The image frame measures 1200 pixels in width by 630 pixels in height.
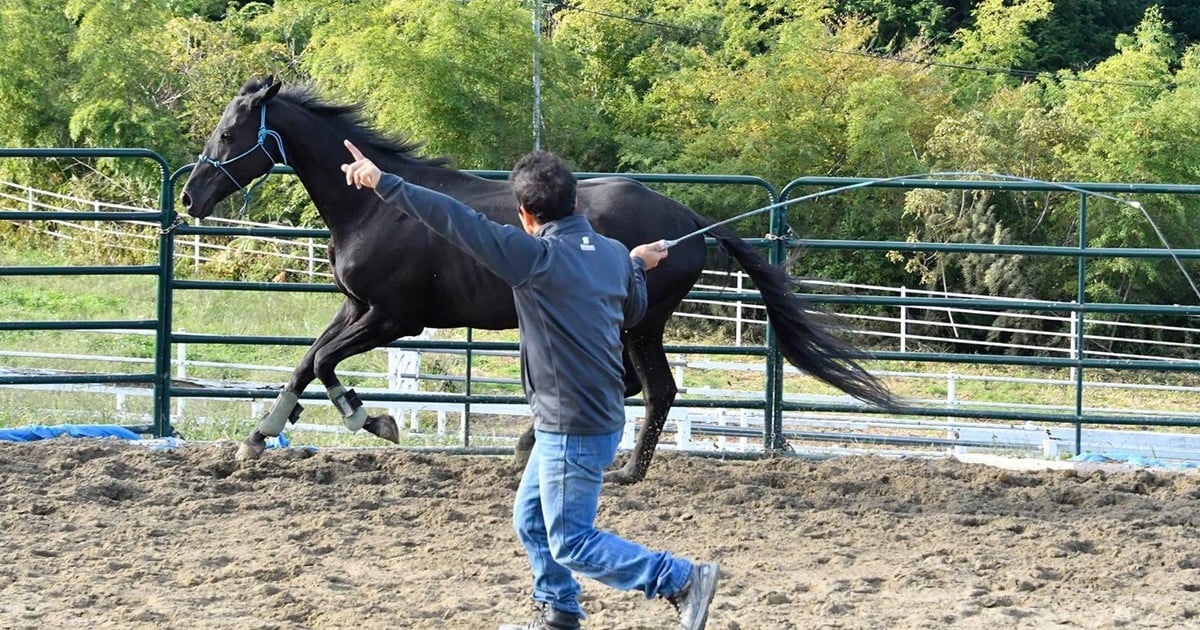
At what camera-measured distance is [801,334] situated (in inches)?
259

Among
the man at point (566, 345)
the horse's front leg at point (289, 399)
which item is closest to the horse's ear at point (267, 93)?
the horse's front leg at point (289, 399)

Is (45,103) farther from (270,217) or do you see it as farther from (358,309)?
(358,309)

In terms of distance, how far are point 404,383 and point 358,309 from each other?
14.9 ft

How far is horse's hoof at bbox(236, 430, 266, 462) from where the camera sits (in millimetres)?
6441

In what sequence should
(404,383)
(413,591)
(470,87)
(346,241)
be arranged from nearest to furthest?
1. (413,591)
2. (346,241)
3. (404,383)
4. (470,87)

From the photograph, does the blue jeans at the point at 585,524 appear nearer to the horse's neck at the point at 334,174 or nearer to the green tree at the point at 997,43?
the horse's neck at the point at 334,174

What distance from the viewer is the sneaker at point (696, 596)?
3.65 meters

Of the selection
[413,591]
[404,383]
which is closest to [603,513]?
[413,591]

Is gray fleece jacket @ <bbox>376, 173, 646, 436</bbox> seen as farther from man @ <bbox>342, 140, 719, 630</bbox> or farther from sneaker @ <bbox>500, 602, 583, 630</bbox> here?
sneaker @ <bbox>500, 602, 583, 630</bbox>

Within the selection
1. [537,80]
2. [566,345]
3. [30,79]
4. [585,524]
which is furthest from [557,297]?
[30,79]

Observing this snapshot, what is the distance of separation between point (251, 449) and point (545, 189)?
3381mm

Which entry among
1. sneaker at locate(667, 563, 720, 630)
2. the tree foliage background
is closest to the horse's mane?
sneaker at locate(667, 563, 720, 630)

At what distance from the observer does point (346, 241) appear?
636 centimetres

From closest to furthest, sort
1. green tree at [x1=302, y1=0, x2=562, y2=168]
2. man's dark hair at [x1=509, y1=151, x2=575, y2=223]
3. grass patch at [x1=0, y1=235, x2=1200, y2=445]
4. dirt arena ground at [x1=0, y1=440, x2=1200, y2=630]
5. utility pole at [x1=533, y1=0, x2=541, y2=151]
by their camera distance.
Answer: man's dark hair at [x1=509, y1=151, x2=575, y2=223], dirt arena ground at [x1=0, y1=440, x2=1200, y2=630], grass patch at [x1=0, y1=235, x2=1200, y2=445], green tree at [x1=302, y1=0, x2=562, y2=168], utility pole at [x1=533, y1=0, x2=541, y2=151]
